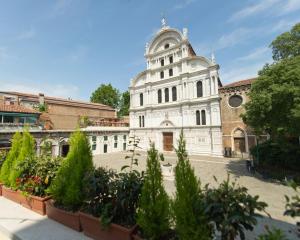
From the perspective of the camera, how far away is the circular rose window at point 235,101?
21883 millimetres

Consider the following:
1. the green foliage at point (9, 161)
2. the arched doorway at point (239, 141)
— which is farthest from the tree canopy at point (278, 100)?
the green foliage at point (9, 161)

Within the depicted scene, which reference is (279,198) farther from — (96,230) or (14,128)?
(14,128)

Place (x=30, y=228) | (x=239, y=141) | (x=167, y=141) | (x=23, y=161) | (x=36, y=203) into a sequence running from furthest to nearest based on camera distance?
(x=167, y=141) → (x=239, y=141) → (x=23, y=161) → (x=36, y=203) → (x=30, y=228)

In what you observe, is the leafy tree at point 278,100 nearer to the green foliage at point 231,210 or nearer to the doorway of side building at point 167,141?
the green foliage at point 231,210

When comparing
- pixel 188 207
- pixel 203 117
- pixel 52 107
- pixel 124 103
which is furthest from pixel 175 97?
pixel 124 103

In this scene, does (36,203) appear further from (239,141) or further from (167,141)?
(167,141)

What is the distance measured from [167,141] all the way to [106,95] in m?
28.1

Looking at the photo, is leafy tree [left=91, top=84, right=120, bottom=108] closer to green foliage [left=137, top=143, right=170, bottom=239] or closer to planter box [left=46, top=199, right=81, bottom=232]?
planter box [left=46, top=199, right=81, bottom=232]

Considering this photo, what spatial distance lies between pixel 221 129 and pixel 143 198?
20.4 meters

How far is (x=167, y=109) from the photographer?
26.7 metres

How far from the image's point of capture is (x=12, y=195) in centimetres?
746

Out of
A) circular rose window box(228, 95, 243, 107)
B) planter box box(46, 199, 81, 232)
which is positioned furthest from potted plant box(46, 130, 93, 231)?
circular rose window box(228, 95, 243, 107)

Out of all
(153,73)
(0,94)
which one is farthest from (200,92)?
(0,94)

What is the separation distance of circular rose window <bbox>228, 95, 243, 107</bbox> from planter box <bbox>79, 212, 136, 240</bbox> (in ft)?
70.2
